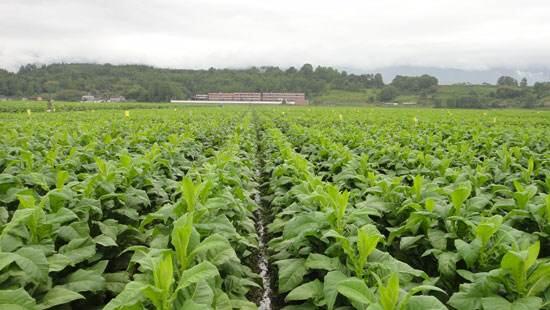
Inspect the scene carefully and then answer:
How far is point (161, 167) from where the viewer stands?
5.44m

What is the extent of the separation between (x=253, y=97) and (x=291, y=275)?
101333 millimetres

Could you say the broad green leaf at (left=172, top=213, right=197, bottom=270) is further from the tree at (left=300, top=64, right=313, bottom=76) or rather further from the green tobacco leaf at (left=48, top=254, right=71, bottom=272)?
the tree at (left=300, top=64, right=313, bottom=76)

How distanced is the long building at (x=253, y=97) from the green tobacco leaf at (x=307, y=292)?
94.6 metres

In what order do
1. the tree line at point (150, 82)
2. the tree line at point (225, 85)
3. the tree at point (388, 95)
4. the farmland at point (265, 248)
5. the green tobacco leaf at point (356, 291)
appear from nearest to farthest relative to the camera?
1. the green tobacco leaf at point (356, 291)
2. the farmland at point (265, 248)
3. the tree line at point (225, 85)
4. the tree line at point (150, 82)
5. the tree at point (388, 95)

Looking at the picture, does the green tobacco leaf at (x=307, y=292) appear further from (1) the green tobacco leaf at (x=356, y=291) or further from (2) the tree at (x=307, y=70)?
(2) the tree at (x=307, y=70)

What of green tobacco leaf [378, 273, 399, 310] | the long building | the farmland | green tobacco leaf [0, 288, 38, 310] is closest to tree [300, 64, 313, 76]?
the long building

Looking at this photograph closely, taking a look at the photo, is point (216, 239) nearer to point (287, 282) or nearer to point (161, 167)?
point (287, 282)

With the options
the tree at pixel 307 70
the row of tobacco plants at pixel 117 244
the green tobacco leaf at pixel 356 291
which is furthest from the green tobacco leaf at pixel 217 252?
the tree at pixel 307 70

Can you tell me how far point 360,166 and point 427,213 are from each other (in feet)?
7.00

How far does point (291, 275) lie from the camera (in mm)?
2768

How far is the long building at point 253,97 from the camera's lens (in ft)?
325

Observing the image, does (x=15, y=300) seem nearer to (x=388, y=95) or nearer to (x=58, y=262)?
(x=58, y=262)

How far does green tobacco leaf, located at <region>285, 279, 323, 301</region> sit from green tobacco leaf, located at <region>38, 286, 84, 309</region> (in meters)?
1.25

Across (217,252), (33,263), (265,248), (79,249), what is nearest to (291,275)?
(217,252)
